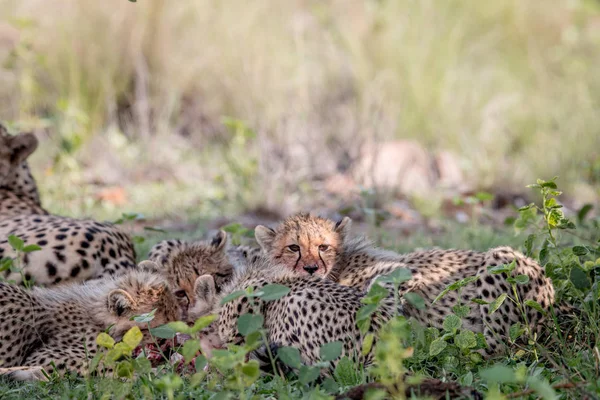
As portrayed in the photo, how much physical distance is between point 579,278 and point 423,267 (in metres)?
0.70

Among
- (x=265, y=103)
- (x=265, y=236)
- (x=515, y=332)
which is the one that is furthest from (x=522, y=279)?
(x=265, y=103)

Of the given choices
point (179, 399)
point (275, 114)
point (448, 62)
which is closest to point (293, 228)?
point (179, 399)

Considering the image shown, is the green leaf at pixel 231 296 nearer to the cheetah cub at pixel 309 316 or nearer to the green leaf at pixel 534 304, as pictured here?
the cheetah cub at pixel 309 316

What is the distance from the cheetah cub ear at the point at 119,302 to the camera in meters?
3.51

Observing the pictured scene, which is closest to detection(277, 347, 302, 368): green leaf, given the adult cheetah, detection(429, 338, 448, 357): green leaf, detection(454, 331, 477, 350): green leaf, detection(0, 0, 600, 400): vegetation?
detection(429, 338, 448, 357): green leaf

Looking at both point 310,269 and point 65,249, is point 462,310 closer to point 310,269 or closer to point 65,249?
point 310,269

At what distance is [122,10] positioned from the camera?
9.57m

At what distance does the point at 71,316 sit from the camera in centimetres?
363

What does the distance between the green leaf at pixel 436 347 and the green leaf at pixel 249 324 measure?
2.20 feet

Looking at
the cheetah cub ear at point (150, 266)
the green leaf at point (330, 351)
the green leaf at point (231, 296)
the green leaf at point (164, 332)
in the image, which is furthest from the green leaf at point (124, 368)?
the cheetah cub ear at point (150, 266)

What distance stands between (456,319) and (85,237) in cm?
208

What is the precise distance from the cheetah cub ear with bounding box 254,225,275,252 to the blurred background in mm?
2404

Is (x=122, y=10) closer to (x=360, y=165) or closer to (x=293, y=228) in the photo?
(x=360, y=165)

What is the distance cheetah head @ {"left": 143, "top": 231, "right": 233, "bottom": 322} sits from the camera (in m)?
3.99
